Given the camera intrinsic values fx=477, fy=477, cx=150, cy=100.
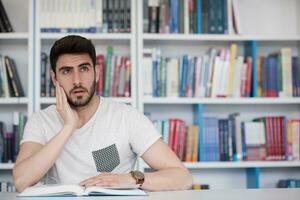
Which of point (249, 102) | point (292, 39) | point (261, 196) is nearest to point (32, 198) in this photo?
point (261, 196)

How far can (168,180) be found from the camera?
67.1 inches

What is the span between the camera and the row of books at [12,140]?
3006 mm

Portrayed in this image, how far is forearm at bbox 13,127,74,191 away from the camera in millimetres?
1782

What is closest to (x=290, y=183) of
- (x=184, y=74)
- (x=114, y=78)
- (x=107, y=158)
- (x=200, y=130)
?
(x=200, y=130)

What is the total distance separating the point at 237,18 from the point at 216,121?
0.70 m

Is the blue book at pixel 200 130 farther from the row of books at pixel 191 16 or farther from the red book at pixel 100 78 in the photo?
the red book at pixel 100 78

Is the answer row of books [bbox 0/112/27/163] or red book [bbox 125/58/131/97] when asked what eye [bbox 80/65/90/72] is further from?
row of books [bbox 0/112/27/163]

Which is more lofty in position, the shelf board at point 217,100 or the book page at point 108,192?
the shelf board at point 217,100

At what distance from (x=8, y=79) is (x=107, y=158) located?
1.36 metres

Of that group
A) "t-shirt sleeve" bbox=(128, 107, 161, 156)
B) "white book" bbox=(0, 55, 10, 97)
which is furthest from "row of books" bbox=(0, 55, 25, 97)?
"t-shirt sleeve" bbox=(128, 107, 161, 156)

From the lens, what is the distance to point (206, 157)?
3.10m

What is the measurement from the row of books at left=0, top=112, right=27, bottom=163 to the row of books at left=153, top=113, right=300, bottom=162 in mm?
871

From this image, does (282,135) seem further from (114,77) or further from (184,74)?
(114,77)

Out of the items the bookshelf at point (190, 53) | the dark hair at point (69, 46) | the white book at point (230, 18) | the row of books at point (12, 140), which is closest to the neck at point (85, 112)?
the dark hair at point (69, 46)
